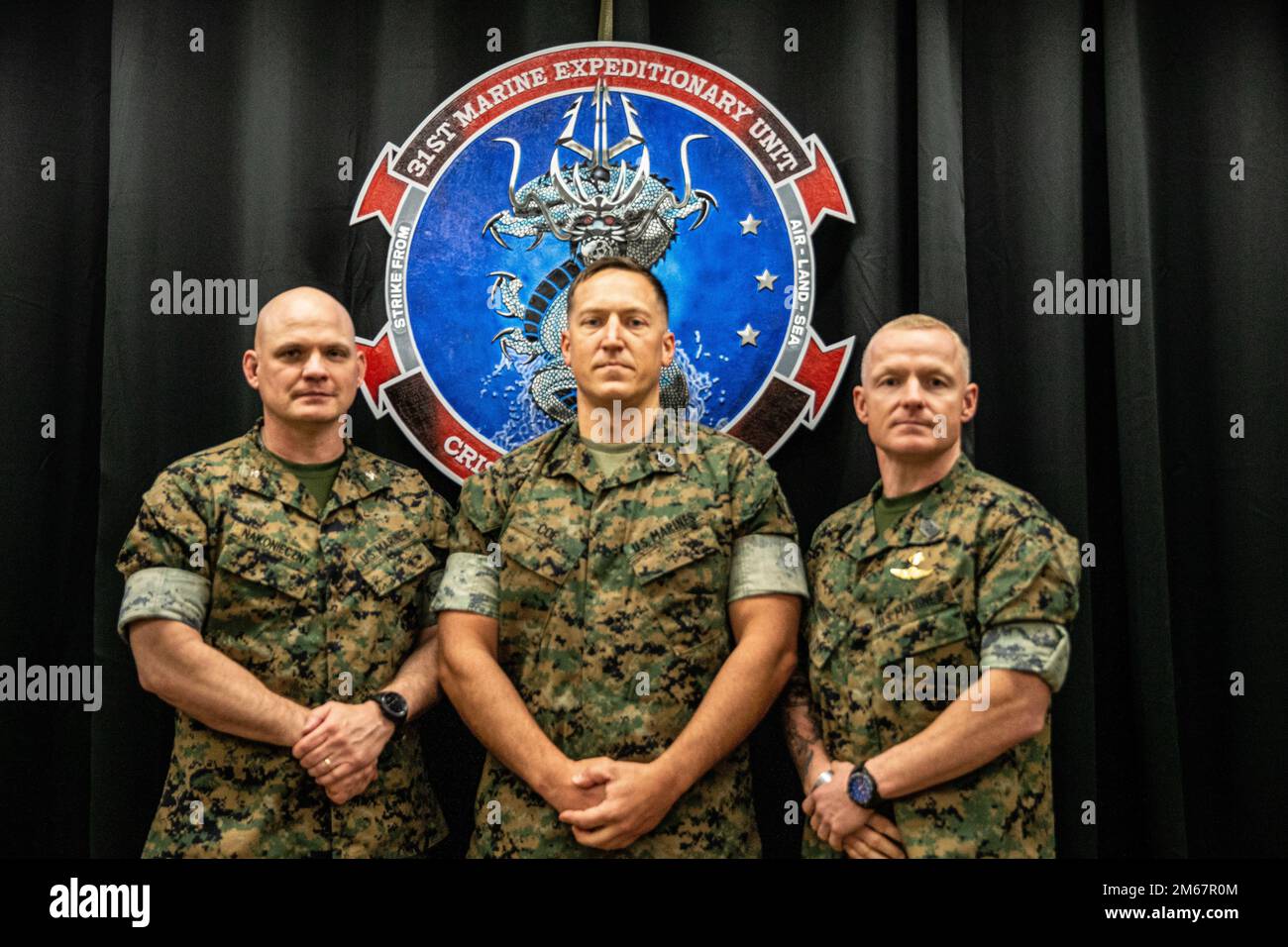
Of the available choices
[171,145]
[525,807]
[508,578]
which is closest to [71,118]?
[171,145]

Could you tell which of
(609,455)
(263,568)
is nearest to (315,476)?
(263,568)

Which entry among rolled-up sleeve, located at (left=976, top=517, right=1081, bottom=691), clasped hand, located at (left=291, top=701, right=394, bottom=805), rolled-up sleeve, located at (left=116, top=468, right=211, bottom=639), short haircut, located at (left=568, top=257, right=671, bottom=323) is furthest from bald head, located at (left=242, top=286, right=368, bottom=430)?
rolled-up sleeve, located at (left=976, top=517, right=1081, bottom=691)

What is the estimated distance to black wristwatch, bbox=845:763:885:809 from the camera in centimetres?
213

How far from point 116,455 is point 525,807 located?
139 cm

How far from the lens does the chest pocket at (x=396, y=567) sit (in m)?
2.36

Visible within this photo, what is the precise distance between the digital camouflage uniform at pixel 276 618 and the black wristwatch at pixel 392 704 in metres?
0.04

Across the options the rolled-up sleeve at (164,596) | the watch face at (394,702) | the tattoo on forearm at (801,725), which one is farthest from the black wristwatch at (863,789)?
the rolled-up sleeve at (164,596)

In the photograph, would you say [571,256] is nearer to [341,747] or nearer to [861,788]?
[341,747]

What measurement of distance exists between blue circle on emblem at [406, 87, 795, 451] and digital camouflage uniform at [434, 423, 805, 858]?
0.45 metres

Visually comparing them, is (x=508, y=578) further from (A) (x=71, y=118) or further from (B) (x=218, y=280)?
(A) (x=71, y=118)

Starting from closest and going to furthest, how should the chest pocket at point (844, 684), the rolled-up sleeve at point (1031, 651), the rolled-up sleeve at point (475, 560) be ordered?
the rolled-up sleeve at point (1031, 651) → the chest pocket at point (844, 684) → the rolled-up sleeve at point (475, 560)

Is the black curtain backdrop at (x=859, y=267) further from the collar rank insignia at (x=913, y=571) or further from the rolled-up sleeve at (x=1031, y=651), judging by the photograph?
the rolled-up sleeve at (x=1031, y=651)

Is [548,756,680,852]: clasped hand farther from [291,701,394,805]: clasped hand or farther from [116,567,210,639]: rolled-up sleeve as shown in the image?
[116,567,210,639]: rolled-up sleeve

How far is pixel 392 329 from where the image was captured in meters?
2.77
